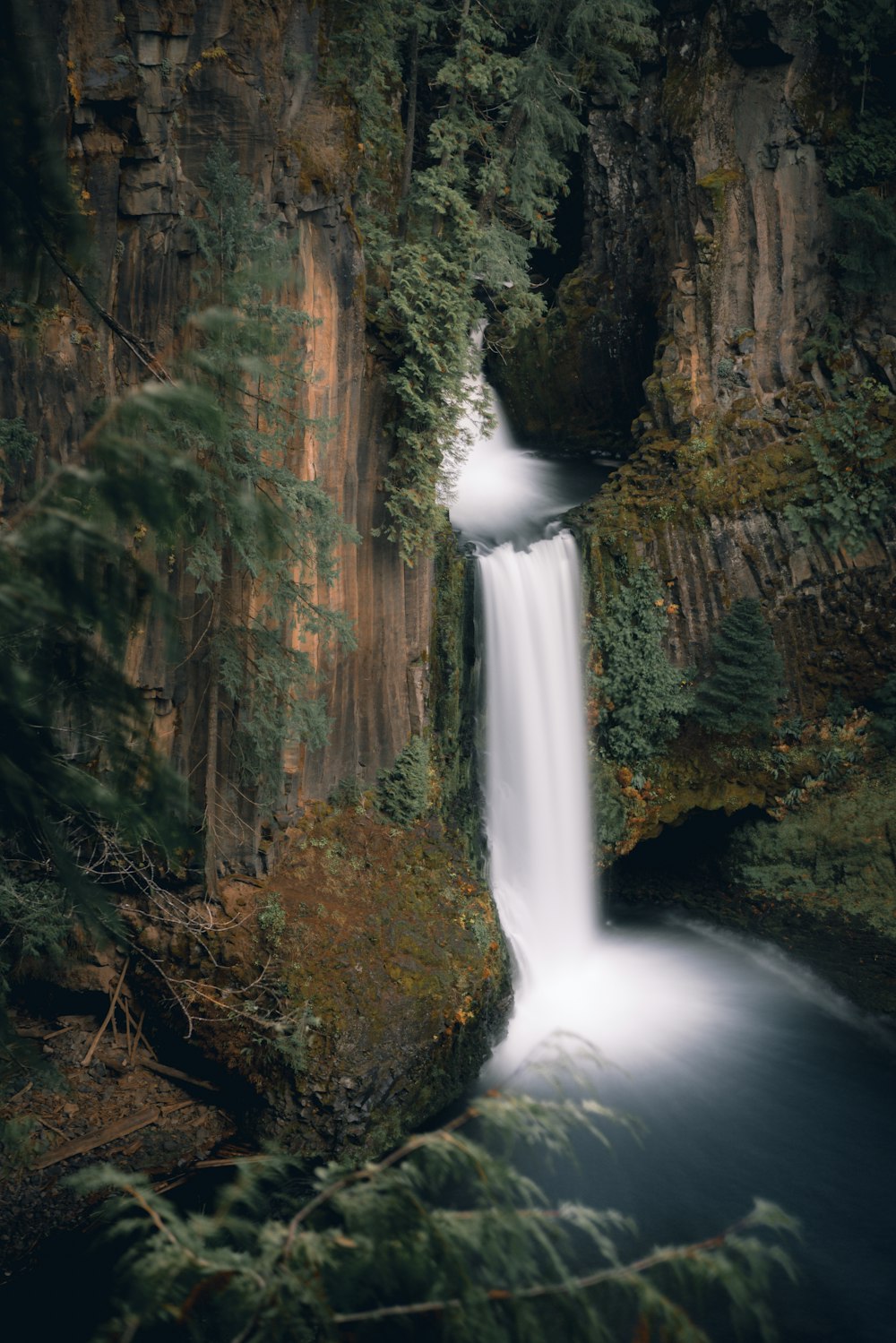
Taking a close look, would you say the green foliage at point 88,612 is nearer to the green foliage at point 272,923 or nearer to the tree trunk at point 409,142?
the green foliage at point 272,923

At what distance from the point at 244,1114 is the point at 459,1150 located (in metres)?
7.53

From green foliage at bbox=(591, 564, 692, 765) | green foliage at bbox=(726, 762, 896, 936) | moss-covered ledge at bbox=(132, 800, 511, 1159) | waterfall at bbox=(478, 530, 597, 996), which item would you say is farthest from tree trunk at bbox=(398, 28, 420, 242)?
green foliage at bbox=(726, 762, 896, 936)

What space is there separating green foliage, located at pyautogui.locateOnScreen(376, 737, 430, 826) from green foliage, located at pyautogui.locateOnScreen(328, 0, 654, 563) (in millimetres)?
2644

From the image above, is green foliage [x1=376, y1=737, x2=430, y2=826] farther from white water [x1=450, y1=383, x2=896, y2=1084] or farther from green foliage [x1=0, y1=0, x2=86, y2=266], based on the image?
green foliage [x1=0, y1=0, x2=86, y2=266]

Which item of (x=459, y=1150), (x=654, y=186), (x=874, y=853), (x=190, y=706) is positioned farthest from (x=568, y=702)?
(x=459, y=1150)

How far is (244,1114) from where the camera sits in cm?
901

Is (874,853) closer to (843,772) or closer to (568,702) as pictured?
(843,772)

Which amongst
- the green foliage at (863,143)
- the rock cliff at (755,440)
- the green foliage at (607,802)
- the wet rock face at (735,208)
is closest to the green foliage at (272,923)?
the green foliage at (607,802)

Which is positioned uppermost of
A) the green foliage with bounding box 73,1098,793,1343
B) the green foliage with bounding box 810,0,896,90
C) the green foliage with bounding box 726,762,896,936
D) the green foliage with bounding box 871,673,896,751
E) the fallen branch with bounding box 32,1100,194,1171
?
the green foliage with bounding box 810,0,896,90

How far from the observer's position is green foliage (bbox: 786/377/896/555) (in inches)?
546

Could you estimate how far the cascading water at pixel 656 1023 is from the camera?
338 inches

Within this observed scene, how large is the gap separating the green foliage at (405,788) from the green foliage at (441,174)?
2644mm

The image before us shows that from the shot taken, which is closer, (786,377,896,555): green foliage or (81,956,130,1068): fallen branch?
(81,956,130,1068): fallen branch

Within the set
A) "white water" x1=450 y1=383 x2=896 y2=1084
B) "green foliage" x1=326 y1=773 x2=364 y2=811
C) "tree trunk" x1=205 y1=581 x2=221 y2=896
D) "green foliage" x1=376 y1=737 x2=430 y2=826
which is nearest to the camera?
"tree trunk" x1=205 y1=581 x2=221 y2=896
